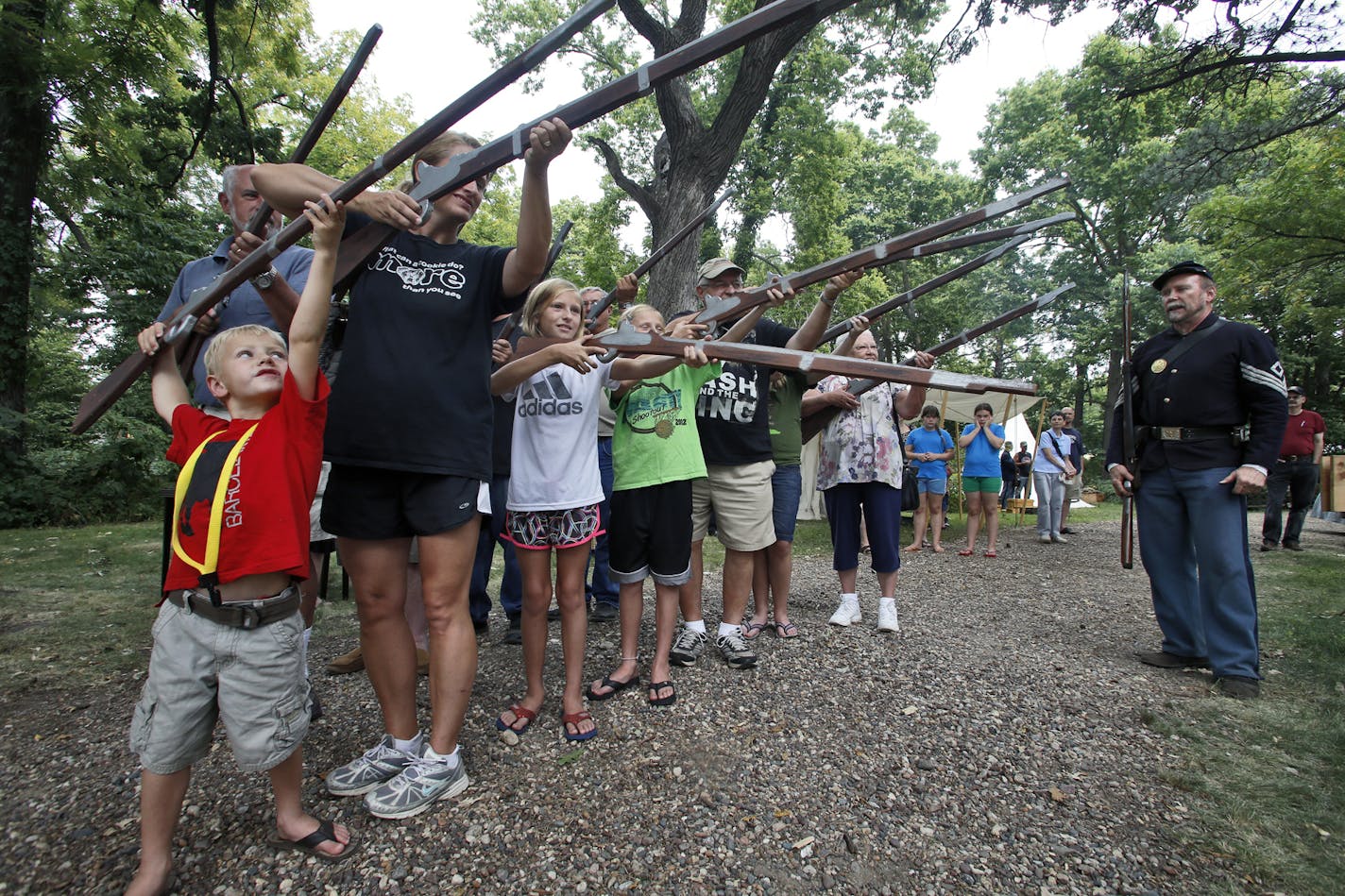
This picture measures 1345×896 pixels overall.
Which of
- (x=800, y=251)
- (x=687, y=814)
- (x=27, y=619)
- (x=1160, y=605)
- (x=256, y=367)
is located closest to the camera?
(x=256, y=367)

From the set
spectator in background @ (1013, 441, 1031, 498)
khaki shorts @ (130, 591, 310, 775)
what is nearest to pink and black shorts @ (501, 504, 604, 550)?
khaki shorts @ (130, 591, 310, 775)

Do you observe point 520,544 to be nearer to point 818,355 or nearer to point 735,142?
point 818,355

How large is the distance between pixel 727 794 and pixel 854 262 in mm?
2519

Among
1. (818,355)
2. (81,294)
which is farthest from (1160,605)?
(81,294)

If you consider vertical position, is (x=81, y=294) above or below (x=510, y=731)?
above

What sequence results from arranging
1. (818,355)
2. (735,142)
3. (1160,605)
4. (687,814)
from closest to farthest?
(687,814) < (818,355) < (1160,605) < (735,142)

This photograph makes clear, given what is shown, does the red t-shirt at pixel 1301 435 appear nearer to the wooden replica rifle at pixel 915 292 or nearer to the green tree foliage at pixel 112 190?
the wooden replica rifle at pixel 915 292

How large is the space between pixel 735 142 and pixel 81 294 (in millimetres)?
10297

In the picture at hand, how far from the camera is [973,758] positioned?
107 inches

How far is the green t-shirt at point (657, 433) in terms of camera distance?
3.30m

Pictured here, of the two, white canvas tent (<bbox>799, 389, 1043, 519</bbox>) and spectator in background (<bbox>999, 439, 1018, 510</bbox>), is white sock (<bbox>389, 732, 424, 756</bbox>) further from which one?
spectator in background (<bbox>999, 439, 1018, 510</bbox>)

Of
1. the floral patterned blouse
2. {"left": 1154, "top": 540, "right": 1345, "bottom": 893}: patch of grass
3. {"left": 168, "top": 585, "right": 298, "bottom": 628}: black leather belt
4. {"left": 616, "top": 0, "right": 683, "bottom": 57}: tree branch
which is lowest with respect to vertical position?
{"left": 1154, "top": 540, "right": 1345, "bottom": 893}: patch of grass

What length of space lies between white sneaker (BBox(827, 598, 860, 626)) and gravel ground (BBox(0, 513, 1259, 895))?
2.51 ft

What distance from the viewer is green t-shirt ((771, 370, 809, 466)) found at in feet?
15.2
